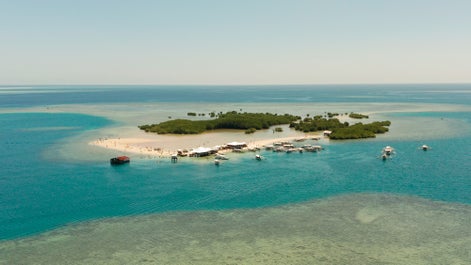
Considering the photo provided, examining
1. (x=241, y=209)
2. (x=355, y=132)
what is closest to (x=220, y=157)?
(x=241, y=209)

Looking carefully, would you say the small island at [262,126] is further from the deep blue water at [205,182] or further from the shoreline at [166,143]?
the deep blue water at [205,182]

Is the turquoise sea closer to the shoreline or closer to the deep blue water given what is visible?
the deep blue water

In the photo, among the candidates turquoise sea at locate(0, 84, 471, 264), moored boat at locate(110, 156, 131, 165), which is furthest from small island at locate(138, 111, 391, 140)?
moored boat at locate(110, 156, 131, 165)

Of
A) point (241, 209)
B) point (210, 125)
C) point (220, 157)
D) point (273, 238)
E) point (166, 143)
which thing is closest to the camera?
point (273, 238)

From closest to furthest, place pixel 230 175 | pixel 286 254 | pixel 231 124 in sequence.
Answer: pixel 286 254, pixel 230 175, pixel 231 124

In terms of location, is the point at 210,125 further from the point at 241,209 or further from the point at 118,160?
the point at 241,209

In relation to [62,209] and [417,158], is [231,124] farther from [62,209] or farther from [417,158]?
[62,209]

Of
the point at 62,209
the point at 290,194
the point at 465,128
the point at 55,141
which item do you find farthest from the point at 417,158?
the point at 55,141
